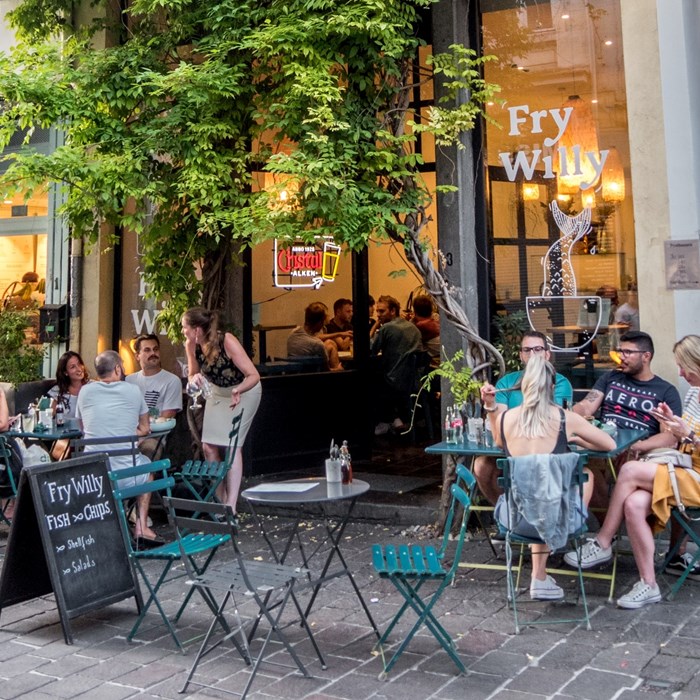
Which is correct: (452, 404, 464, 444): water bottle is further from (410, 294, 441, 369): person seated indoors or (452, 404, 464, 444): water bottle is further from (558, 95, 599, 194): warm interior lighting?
(410, 294, 441, 369): person seated indoors

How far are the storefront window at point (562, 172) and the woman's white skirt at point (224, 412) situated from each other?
2228 millimetres

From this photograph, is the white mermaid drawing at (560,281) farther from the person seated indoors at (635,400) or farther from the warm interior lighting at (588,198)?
the person seated indoors at (635,400)

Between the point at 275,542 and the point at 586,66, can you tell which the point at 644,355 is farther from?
the point at 275,542

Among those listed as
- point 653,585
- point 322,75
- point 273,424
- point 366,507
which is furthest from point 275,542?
point 322,75

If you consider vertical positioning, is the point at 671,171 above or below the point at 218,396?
above

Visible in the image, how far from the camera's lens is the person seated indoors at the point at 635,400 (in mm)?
5898

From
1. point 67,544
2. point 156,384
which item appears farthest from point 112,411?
point 67,544

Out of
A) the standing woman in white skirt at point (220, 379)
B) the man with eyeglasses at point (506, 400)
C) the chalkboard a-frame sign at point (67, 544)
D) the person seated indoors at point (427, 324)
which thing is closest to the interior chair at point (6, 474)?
the standing woman in white skirt at point (220, 379)

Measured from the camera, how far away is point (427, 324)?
11.4m

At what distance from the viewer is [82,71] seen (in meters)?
7.92

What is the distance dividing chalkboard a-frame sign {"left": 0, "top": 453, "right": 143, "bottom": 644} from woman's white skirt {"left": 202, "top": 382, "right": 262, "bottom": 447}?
218cm

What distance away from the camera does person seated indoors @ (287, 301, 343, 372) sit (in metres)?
9.35

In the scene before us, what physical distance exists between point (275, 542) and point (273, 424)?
88.7 inches

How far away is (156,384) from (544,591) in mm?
4173
